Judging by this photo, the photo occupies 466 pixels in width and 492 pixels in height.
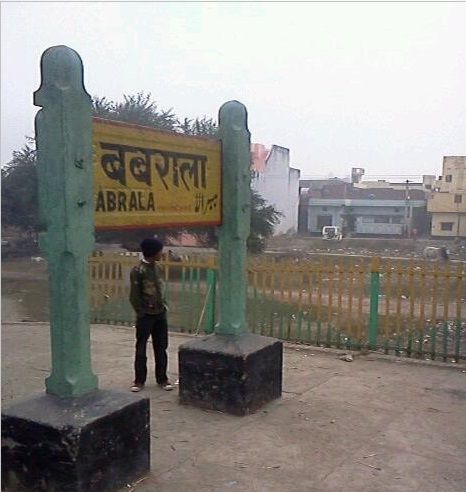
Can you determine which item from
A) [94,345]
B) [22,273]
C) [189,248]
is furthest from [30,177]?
[94,345]

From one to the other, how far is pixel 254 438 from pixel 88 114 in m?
2.71

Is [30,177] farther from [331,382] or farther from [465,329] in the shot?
[331,382]

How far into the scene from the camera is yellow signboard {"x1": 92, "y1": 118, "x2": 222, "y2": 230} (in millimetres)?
3703

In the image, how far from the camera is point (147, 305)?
221 inches

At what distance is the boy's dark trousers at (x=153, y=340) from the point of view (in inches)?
222

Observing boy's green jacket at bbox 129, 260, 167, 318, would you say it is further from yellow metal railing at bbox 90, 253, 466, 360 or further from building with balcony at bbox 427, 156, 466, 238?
building with balcony at bbox 427, 156, 466, 238

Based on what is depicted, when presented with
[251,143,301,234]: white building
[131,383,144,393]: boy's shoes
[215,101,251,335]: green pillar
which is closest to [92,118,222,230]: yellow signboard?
[215,101,251,335]: green pillar

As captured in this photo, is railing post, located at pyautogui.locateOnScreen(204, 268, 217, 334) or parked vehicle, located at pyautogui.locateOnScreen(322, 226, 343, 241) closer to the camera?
railing post, located at pyautogui.locateOnScreen(204, 268, 217, 334)

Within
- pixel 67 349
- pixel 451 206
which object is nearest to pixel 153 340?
pixel 67 349

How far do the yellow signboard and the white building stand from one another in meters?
38.0

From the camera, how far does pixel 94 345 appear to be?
7.83m

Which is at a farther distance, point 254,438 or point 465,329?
point 465,329

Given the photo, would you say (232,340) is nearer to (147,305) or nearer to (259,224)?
(147,305)

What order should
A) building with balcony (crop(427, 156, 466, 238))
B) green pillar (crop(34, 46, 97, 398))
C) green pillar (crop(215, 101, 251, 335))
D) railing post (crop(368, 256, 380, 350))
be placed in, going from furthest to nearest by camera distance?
1. building with balcony (crop(427, 156, 466, 238))
2. railing post (crop(368, 256, 380, 350))
3. green pillar (crop(215, 101, 251, 335))
4. green pillar (crop(34, 46, 97, 398))
